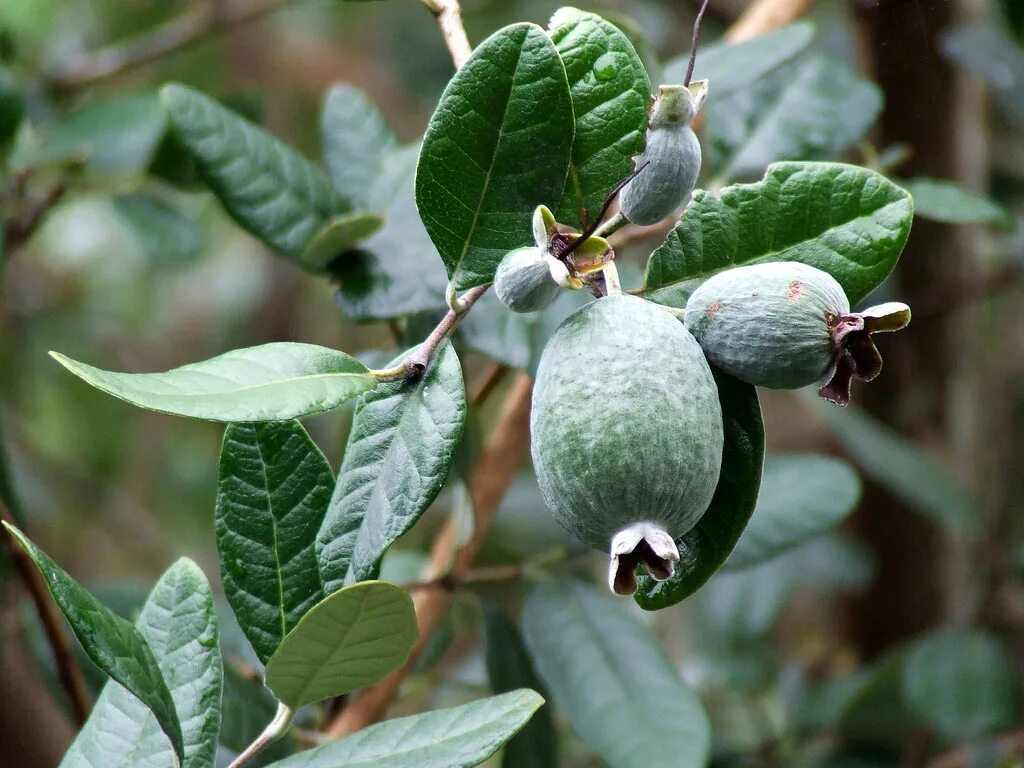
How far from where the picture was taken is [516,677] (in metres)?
0.93

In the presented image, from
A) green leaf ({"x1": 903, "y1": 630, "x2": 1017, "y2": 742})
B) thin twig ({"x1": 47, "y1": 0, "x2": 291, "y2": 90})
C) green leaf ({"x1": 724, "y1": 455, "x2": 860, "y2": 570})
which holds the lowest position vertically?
green leaf ({"x1": 903, "y1": 630, "x2": 1017, "y2": 742})

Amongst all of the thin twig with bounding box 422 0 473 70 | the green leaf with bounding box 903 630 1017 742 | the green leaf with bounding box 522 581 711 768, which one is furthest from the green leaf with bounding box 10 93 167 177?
the green leaf with bounding box 903 630 1017 742

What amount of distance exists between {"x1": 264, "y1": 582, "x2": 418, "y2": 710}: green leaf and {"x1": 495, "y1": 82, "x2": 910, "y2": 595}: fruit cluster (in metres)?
0.10

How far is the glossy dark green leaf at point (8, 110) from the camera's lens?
1.20 meters

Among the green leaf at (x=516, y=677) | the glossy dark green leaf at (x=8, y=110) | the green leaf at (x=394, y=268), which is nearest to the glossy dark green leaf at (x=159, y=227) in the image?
the glossy dark green leaf at (x=8, y=110)

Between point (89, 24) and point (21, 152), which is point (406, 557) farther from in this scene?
point (89, 24)

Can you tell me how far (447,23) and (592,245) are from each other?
0.81 ft

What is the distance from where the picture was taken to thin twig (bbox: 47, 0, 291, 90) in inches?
64.4

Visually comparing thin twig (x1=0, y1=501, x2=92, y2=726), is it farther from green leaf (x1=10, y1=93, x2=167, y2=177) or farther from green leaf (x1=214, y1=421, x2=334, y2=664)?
green leaf (x1=10, y1=93, x2=167, y2=177)

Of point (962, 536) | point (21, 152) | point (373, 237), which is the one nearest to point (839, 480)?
point (373, 237)

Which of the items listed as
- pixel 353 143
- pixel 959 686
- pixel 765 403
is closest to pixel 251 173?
pixel 353 143

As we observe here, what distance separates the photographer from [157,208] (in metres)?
1.37

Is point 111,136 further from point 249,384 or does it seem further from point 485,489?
point 249,384

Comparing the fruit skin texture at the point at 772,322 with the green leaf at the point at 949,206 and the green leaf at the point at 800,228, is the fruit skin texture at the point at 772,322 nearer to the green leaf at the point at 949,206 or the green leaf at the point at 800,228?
the green leaf at the point at 800,228
